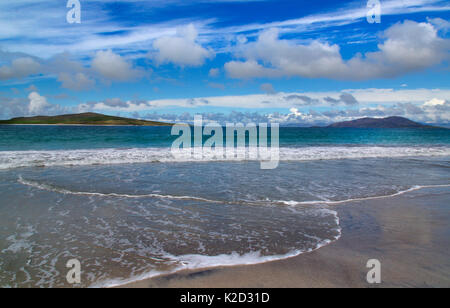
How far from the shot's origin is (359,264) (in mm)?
4262

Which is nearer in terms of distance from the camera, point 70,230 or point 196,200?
point 70,230

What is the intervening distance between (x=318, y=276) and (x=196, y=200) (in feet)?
16.0

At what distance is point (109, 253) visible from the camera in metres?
4.79

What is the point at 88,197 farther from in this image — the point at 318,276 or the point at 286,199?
the point at 318,276

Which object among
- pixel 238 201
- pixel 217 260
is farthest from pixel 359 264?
pixel 238 201

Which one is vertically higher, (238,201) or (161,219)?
(238,201)

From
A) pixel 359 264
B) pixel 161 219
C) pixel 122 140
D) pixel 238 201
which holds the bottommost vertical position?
pixel 359 264

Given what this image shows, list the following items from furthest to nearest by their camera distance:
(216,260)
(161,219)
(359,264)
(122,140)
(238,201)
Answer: (122,140)
(238,201)
(161,219)
(216,260)
(359,264)

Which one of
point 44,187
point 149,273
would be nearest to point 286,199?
point 149,273

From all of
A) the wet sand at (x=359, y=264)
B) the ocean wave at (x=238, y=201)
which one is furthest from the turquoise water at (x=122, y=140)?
the wet sand at (x=359, y=264)

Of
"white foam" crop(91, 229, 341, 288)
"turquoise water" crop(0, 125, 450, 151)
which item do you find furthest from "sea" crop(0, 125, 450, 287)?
"turquoise water" crop(0, 125, 450, 151)

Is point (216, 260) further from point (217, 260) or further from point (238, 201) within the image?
point (238, 201)

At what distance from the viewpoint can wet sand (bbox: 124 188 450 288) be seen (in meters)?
3.79

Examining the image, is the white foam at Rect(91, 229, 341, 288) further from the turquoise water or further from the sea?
the turquoise water
